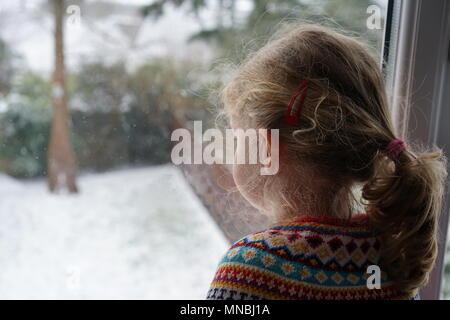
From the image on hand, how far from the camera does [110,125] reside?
99 centimetres

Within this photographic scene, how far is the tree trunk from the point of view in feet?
3.01

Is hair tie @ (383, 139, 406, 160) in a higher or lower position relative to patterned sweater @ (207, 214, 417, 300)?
higher

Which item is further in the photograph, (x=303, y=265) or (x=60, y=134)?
(x=60, y=134)

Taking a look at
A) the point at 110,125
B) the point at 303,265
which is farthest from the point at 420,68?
the point at 110,125

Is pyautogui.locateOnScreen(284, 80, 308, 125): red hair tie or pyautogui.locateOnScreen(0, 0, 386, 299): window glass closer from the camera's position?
pyautogui.locateOnScreen(284, 80, 308, 125): red hair tie

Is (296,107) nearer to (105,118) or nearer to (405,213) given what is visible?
(405,213)

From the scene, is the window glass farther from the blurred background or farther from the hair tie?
the hair tie

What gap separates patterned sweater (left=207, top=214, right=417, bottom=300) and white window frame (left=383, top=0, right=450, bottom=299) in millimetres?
376

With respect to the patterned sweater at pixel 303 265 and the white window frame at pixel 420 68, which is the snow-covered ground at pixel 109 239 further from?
the white window frame at pixel 420 68

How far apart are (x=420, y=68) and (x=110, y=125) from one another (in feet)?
2.34

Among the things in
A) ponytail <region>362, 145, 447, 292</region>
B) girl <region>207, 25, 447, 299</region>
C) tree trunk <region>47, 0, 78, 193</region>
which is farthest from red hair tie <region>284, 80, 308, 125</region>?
tree trunk <region>47, 0, 78, 193</region>

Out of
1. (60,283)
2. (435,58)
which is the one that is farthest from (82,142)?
(435,58)

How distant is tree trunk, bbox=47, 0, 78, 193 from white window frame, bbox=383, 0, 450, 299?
735 millimetres

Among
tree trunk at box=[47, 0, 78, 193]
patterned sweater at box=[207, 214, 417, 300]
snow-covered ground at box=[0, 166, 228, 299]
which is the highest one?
tree trunk at box=[47, 0, 78, 193]
